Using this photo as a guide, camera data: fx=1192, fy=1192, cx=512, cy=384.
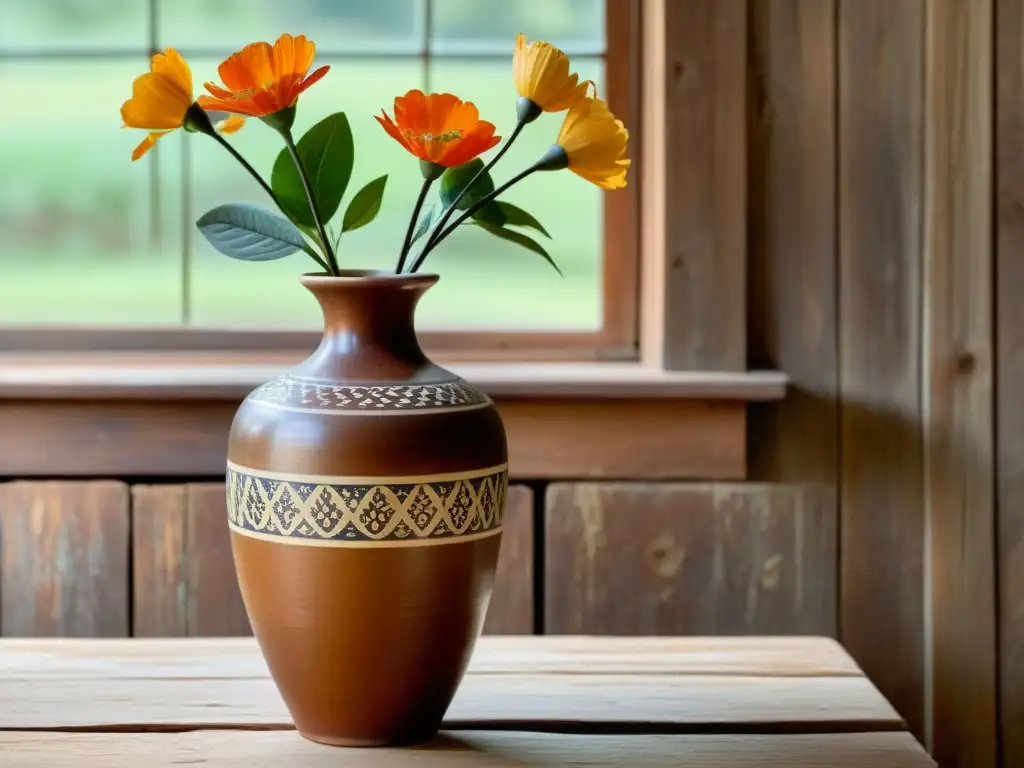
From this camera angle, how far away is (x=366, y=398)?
84 cm

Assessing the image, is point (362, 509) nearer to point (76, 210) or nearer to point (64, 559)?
point (64, 559)

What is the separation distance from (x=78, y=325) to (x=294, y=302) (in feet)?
0.90

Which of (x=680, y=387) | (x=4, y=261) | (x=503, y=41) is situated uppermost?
(x=503, y=41)

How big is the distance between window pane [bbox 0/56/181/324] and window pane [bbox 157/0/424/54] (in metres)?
0.08

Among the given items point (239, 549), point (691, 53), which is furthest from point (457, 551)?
point (691, 53)

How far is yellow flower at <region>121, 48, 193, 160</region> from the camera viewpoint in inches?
32.8

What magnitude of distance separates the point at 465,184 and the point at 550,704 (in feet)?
1.40

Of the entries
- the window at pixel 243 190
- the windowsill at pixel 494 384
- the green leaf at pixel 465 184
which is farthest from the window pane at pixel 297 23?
the green leaf at pixel 465 184

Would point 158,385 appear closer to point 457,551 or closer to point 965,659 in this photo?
point 457,551

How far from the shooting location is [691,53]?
1.34 meters

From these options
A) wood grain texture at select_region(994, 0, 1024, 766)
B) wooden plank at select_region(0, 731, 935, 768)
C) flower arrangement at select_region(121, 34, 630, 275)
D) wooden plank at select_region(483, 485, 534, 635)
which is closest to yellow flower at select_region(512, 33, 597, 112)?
flower arrangement at select_region(121, 34, 630, 275)

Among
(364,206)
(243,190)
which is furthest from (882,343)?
(243,190)

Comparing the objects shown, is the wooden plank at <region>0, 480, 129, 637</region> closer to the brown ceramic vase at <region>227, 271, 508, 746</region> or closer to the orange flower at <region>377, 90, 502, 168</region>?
the brown ceramic vase at <region>227, 271, 508, 746</region>

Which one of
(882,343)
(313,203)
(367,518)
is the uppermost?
(313,203)
